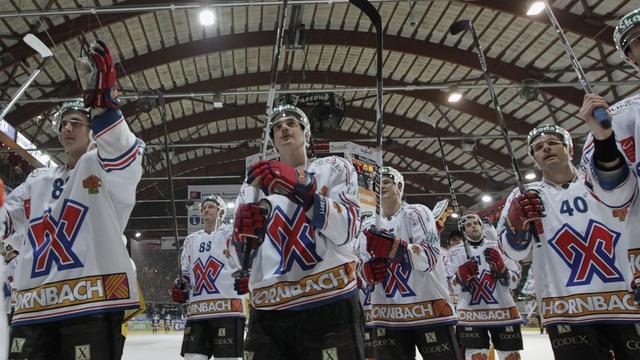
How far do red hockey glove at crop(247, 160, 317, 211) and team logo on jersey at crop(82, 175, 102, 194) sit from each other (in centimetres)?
71

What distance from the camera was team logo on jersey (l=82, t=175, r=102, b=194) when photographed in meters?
2.27

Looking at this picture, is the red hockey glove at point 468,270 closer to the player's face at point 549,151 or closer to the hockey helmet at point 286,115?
the player's face at point 549,151

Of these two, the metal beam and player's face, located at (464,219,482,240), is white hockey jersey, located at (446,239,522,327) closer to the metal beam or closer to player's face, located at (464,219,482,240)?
player's face, located at (464,219,482,240)

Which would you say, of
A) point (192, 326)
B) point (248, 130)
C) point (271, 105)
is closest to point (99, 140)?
point (271, 105)

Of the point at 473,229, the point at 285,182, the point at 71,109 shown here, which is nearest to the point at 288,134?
the point at 285,182

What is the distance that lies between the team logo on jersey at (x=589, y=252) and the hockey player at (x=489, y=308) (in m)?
2.15

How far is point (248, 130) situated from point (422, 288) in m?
18.5

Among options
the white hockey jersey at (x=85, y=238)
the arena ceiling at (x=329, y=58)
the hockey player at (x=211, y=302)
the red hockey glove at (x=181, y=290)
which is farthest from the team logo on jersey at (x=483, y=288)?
the arena ceiling at (x=329, y=58)

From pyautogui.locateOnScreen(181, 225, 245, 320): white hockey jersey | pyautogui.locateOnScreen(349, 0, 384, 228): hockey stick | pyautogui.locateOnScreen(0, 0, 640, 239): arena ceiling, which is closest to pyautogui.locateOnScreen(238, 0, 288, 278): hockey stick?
pyautogui.locateOnScreen(349, 0, 384, 228): hockey stick

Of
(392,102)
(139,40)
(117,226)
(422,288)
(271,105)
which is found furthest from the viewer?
(392,102)

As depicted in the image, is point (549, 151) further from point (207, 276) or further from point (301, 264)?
point (207, 276)

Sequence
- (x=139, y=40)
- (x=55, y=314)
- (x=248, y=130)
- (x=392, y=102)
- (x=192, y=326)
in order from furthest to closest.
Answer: (x=248, y=130) → (x=392, y=102) → (x=139, y=40) → (x=192, y=326) → (x=55, y=314)

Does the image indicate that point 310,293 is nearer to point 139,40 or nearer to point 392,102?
point 139,40

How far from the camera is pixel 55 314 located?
81.5 inches
